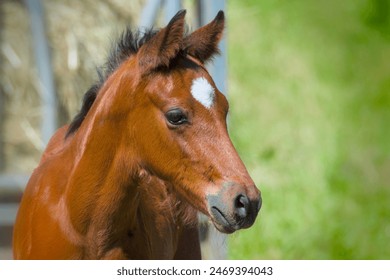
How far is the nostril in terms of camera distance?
253 centimetres

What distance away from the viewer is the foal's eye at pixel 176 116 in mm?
2605

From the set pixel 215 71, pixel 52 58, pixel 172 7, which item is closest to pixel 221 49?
pixel 215 71

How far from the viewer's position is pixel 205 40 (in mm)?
2818

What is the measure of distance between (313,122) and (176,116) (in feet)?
6.06

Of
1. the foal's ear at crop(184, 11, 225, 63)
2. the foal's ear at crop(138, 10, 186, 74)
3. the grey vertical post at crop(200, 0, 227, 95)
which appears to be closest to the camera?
the foal's ear at crop(138, 10, 186, 74)

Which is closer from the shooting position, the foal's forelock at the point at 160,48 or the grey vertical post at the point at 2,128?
the foal's forelock at the point at 160,48

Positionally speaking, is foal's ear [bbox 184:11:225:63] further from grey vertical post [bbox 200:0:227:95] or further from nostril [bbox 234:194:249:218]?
grey vertical post [bbox 200:0:227:95]

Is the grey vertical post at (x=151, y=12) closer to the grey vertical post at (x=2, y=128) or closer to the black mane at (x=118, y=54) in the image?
the grey vertical post at (x=2, y=128)

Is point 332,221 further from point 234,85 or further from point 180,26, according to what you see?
point 180,26

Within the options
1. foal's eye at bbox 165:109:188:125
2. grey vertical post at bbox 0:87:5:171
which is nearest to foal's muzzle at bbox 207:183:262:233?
foal's eye at bbox 165:109:188:125

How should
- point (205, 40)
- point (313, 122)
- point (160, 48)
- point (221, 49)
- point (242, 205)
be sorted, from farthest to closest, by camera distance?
point (313, 122) → point (221, 49) → point (205, 40) → point (160, 48) → point (242, 205)

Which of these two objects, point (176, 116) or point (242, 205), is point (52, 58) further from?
point (242, 205)

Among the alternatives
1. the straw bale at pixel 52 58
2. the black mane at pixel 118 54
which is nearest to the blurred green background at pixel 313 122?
the straw bale at pixel 52 58
